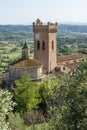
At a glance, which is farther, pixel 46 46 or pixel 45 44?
pixel 45 44

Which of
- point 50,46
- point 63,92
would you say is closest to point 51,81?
point 50,46

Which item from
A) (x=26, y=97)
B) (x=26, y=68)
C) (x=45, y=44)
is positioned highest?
(x=45, y=44)

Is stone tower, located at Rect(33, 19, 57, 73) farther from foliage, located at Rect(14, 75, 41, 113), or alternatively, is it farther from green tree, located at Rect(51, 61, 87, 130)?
green tree, located at Rect(51, 61, 87, 130)

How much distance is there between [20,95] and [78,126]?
2762cm

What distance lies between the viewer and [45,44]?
69312 mm

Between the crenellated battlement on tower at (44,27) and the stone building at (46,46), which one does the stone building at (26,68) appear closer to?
the stone building at (46,46)

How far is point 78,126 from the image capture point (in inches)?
776

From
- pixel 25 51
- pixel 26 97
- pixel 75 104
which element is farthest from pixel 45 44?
pixel 75 104

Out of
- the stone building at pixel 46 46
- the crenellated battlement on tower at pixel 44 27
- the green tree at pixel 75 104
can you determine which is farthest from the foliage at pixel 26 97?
the green tree at pixel 75 104

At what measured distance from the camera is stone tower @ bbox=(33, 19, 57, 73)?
69.2 meters

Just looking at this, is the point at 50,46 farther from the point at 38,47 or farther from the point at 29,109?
the point at 29,109

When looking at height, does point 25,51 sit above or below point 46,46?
above

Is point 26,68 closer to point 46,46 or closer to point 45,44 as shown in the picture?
point 46,46

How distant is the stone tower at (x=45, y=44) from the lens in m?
69.2
